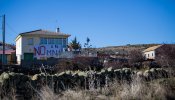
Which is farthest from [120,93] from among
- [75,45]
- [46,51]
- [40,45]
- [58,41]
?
[75,45]

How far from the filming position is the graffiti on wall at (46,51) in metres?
47.4

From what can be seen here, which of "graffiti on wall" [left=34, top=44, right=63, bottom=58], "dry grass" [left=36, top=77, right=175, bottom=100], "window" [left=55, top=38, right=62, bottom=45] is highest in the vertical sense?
"window" [left=55, top=38, right=62, bottom=45]

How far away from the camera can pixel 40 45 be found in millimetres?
48344

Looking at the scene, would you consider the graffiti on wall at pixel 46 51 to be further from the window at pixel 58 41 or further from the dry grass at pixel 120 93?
the dry grass at pixel 120 93

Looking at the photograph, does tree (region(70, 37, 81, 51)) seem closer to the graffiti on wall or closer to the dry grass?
the graffiti on wall

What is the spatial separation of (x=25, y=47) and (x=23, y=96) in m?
38.2

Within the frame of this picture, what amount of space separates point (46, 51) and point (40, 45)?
157 centimetres

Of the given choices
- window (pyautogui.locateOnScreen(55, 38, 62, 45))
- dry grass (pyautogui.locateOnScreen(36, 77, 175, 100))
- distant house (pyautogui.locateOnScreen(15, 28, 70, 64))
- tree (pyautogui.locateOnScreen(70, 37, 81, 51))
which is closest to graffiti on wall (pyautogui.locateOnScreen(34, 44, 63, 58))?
distant house (pyautogui.locateOnScreen(15, 28, 70, 64))

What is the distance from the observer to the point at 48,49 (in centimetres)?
4834

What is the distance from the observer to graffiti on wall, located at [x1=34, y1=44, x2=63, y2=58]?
47353 mm

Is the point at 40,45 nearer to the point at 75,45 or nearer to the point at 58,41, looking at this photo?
the point at 58,41

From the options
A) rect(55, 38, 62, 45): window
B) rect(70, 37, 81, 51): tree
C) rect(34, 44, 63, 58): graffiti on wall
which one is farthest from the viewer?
rect(70, 37, 81, 51): tree

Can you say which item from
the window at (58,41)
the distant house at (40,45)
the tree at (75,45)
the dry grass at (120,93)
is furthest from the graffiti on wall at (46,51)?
the dry grass at (120,93)

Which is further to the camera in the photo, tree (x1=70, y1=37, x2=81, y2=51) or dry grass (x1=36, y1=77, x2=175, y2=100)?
tree (x1=70, y1=37, x2=81, y2=51)
